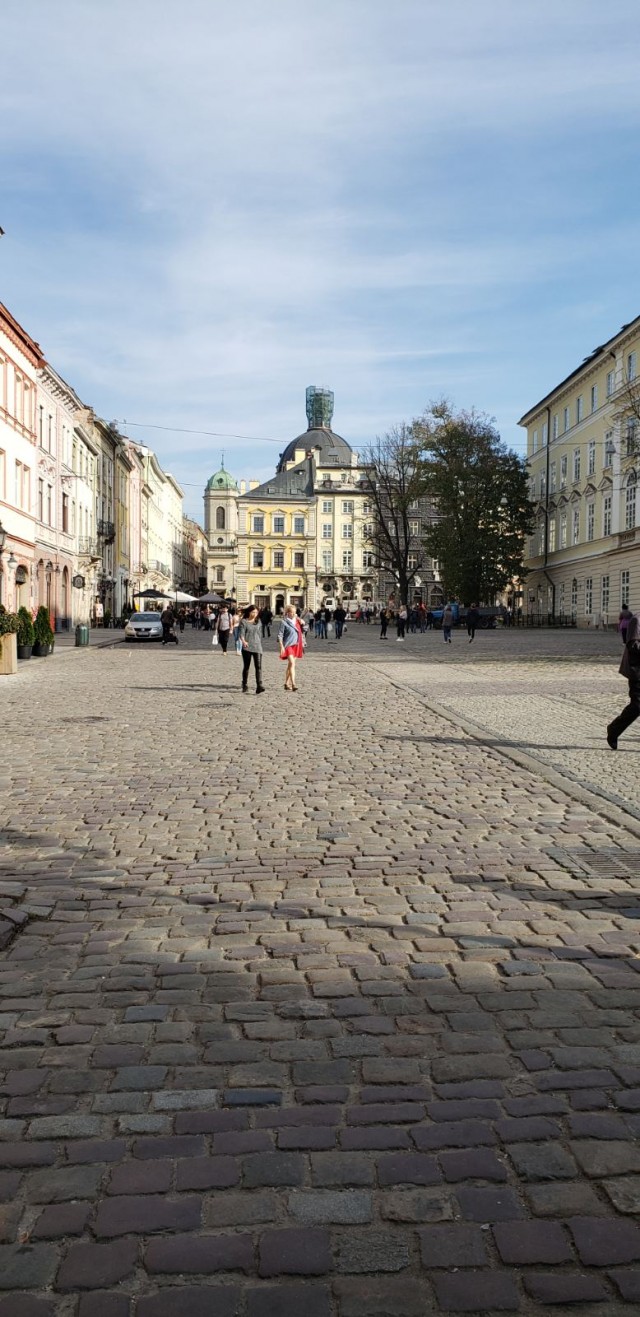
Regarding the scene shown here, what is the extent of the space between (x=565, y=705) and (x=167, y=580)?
3683 inches

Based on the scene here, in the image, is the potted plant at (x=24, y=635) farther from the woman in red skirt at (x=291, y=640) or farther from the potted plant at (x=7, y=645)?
the woman in red skirt at (x=291, y=640)

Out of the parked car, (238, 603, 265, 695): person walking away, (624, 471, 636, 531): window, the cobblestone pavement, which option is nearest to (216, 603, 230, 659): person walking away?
the parked car

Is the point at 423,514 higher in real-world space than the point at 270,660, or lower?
higher

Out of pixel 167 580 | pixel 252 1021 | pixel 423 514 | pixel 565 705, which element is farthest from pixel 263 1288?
pixel 423 514

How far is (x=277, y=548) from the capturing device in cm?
12850

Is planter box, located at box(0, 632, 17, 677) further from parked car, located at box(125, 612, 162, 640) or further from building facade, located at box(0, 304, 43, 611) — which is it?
parked car, located at box(125, 612, 162, 640)

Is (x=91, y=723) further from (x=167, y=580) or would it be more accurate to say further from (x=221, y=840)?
(x=167, y=580)

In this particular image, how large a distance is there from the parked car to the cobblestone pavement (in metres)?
37.5

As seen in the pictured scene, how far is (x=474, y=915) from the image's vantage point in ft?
18.1

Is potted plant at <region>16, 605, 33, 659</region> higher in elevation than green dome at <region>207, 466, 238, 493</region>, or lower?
lower

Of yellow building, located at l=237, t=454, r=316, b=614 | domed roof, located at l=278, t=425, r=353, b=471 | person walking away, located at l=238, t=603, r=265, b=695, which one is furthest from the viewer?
domed roof, located at l=278, t=425, r=353, b=471

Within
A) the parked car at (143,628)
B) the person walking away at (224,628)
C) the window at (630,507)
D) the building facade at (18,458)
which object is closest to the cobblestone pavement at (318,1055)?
the person walking away at (224,628)

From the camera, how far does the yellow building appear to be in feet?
420

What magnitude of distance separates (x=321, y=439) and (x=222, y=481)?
1414cm
